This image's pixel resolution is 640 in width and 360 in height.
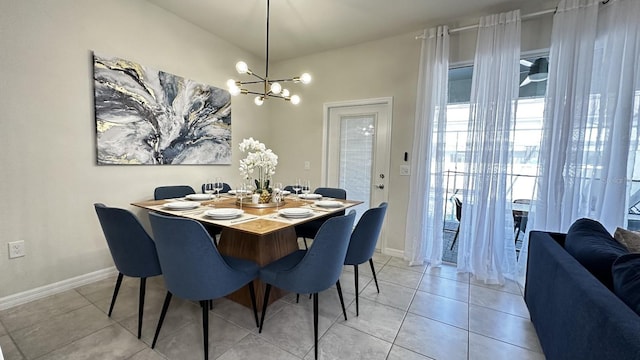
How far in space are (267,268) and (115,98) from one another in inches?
88.8

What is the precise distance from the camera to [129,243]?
5.55ft

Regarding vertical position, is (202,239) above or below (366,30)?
below

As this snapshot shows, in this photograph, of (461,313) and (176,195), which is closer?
(461,313)

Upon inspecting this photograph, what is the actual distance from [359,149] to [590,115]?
7.60 ft

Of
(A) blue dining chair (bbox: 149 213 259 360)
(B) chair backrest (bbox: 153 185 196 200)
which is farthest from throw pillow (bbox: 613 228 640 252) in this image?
(B) chair backrest (bbox: 153 185 196 200)

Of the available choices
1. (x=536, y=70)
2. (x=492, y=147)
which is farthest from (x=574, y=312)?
(x=536, y=70)

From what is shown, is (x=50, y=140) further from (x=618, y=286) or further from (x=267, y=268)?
(x=618, y=286)

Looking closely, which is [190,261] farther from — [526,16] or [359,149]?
[526,16]

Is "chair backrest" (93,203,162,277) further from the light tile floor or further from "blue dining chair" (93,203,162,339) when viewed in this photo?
the light tile floor

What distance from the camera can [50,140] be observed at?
7.22ft

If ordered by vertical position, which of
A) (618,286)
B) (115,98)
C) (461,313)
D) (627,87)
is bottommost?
(461,313)

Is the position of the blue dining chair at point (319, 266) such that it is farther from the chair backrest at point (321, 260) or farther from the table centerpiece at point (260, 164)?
the table centerpiece at point (260, 164)

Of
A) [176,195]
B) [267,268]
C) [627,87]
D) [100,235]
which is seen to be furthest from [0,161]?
[627,87]

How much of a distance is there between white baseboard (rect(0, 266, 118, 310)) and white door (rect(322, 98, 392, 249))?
2.80 metres
